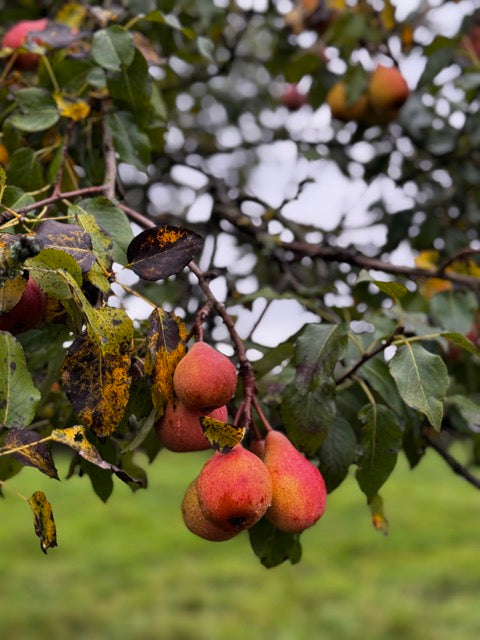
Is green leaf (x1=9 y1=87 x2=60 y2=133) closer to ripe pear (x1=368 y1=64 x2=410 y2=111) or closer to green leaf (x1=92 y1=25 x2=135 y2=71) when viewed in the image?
green leaf (x1=92 y1=25 x2=135 y2=71)

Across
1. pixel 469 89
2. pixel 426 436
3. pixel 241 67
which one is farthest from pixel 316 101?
pixel 241 67

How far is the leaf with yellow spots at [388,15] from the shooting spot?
69.1 inches

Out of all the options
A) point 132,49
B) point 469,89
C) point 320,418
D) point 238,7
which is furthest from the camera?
point 238,7

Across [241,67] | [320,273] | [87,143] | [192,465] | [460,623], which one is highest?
[87,143]

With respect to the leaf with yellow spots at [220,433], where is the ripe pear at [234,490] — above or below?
below

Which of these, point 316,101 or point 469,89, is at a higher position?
point 469,89

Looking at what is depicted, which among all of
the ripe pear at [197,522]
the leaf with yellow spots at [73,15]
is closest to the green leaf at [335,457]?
the ripe pear at [197,522]

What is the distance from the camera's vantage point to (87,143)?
120cm

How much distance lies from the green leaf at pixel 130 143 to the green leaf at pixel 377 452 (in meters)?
0.44

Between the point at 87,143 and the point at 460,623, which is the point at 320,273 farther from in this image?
the point at 460,623

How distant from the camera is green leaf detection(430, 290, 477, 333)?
56.4 inches

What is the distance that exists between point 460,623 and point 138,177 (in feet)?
6.81

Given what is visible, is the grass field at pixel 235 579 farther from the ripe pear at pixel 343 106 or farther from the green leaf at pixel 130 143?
the green leaf at pixel 130 143

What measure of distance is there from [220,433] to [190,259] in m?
0.15
